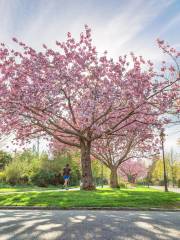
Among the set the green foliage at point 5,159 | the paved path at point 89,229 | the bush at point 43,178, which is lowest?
the paved path at point 89,229

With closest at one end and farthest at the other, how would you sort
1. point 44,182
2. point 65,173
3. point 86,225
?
point 86,225
point 65,173
point 44,182

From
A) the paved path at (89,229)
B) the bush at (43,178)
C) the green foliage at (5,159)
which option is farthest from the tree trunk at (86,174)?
the green foliage at (5,159)

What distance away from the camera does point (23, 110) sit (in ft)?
62.8

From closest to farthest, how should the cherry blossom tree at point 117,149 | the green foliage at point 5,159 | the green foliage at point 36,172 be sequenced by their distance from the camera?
the cherry blossom tree at point 117,149 → the green foliage at point 36,172 → the green foliage at point 5,159

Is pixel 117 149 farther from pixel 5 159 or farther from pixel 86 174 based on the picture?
pixel 5 159

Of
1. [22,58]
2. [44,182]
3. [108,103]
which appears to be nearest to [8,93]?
[22,58]

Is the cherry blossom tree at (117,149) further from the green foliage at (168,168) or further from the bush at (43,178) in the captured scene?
the green foliage at (168,168)

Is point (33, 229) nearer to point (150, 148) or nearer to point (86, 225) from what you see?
point (86, 225)

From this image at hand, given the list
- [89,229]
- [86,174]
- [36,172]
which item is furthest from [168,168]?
[89,229]

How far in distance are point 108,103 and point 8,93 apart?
5.93m

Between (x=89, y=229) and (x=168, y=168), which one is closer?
(x=89, y=229)

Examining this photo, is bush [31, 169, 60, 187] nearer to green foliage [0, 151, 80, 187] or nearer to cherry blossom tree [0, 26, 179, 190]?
green foliage [0, 151, 80, 187]

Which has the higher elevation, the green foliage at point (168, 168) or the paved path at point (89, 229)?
the green foliage at point (168, 168)

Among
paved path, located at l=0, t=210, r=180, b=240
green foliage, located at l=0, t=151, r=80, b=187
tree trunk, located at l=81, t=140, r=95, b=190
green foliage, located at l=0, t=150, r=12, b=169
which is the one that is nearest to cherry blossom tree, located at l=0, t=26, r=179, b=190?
tree trunk, located at l=81, t=140, r=95, b=190
